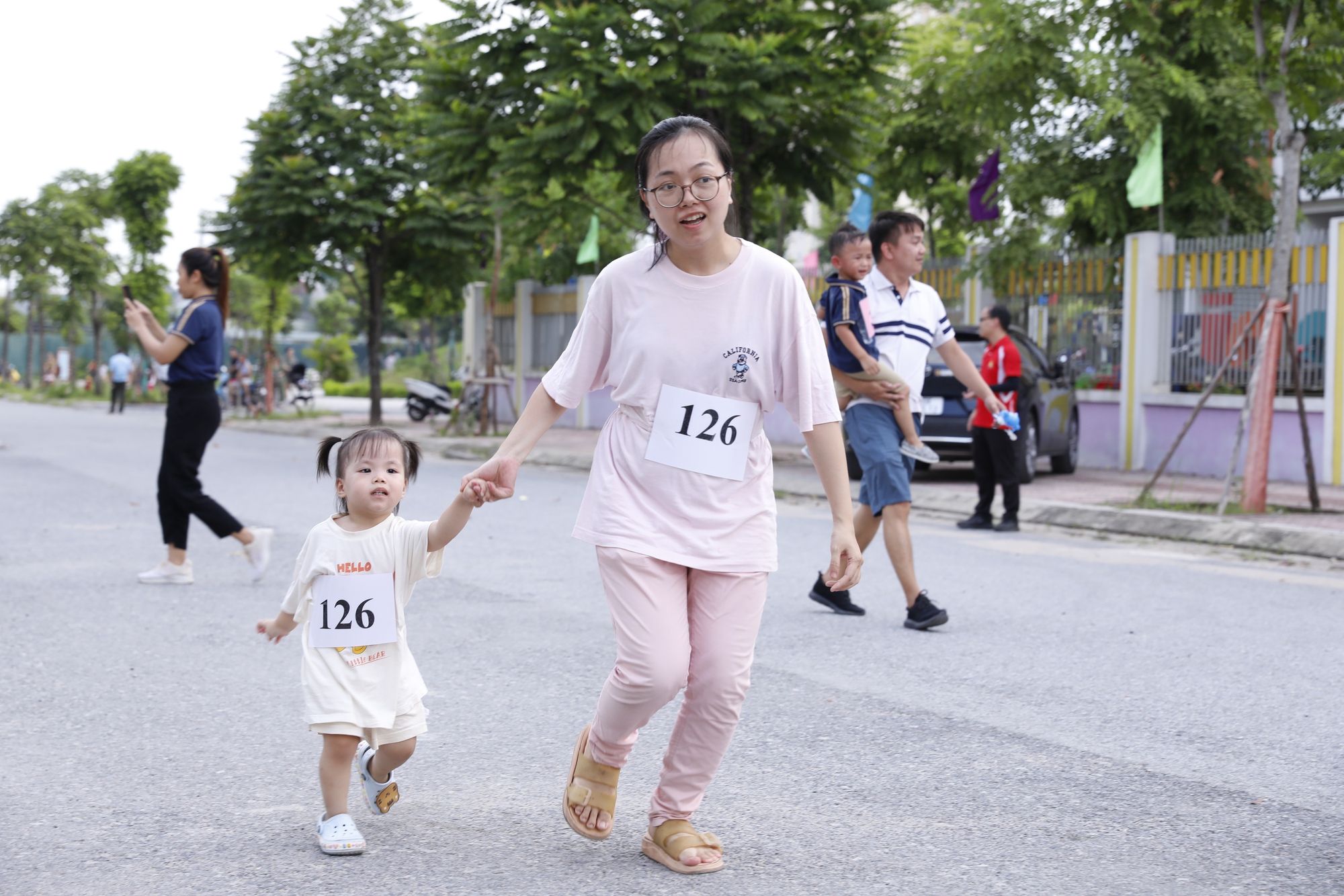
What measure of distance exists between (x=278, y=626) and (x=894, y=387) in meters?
3.39

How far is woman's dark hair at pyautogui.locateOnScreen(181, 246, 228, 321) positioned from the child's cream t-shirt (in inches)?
168

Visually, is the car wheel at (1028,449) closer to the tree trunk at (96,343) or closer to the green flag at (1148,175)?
the green flag at (1148,175)

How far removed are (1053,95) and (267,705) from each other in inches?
570

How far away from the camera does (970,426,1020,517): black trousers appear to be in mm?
10180

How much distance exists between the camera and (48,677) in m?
5.34

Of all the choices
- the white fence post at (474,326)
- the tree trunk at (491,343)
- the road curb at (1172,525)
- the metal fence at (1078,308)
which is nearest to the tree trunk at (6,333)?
the white fence post at (474,326)

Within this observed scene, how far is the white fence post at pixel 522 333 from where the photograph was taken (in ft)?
89.5

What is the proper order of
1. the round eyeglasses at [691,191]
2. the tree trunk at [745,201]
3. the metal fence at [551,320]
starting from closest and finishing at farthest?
the round eyeglasses at [691,191] → the tree trunk at [745,201] → the metal fence at [551,320]

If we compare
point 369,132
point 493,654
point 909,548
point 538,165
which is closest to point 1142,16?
point 538,165

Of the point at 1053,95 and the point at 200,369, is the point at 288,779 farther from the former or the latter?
the point at 1053,95

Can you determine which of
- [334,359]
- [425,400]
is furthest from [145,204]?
[334,359]

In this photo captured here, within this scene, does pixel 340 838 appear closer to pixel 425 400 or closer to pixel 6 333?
pixel 425 400

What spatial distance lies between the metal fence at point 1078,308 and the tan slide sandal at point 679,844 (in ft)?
45.1

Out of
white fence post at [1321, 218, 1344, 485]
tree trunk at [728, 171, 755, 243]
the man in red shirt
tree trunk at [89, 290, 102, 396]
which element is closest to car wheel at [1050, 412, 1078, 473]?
white fence post at [1321, 218, 1344, 485]
